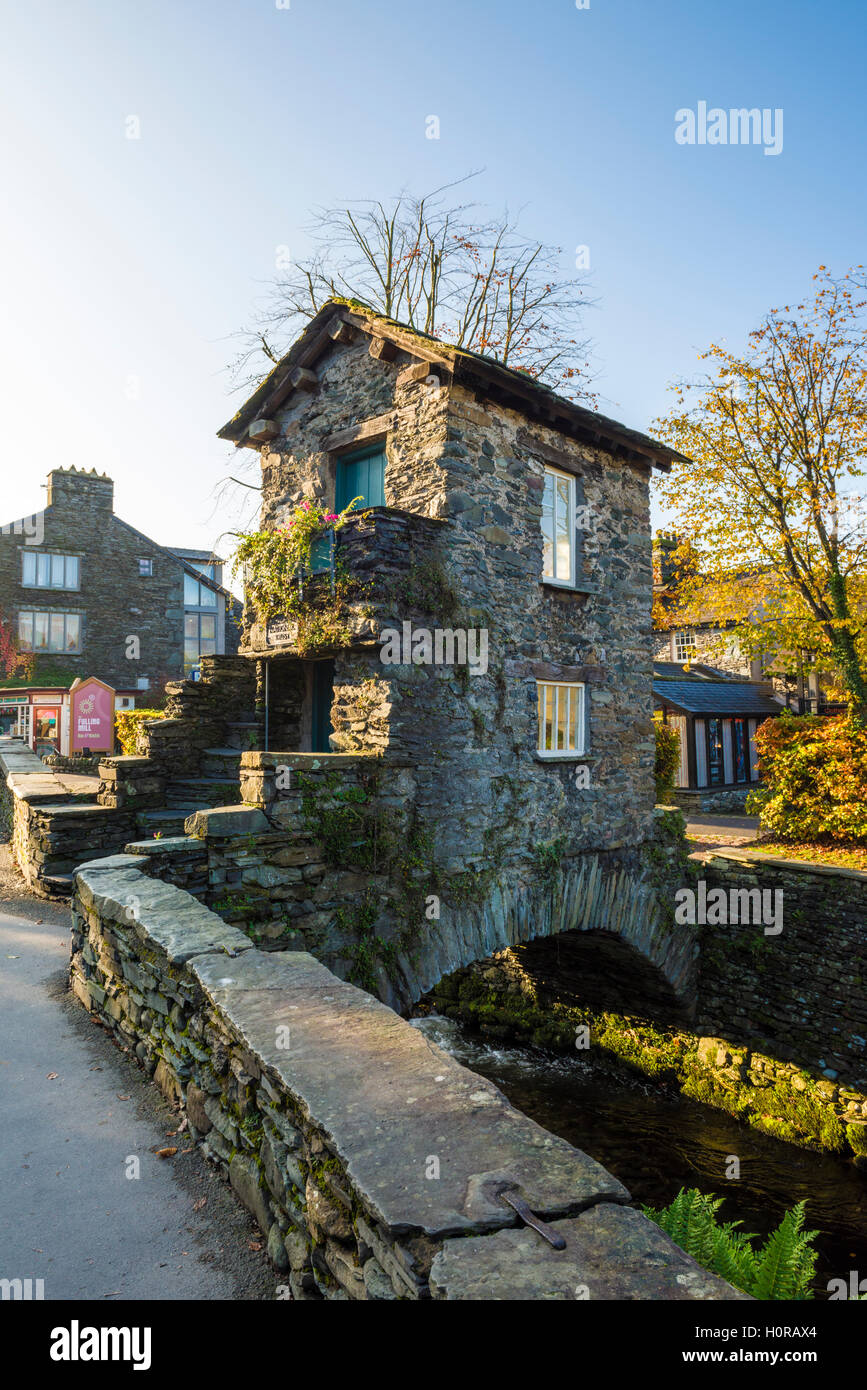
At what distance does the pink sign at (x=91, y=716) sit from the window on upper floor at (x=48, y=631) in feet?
29.9

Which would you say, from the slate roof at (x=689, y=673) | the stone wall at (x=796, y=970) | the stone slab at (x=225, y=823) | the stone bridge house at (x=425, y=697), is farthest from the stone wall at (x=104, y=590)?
the stone slab at (x=225, y=823)

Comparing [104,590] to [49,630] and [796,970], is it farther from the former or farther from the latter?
[796,970]

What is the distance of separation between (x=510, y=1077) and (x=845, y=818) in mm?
7303

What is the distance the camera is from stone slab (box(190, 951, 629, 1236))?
7.63 ft

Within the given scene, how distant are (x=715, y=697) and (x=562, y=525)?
1630 cm

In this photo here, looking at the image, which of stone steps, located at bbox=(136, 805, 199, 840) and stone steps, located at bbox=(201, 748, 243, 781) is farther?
stone steps, located at bbox=(201, 748, 243, 781)

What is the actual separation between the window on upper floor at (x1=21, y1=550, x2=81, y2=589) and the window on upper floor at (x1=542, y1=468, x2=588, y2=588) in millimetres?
20126

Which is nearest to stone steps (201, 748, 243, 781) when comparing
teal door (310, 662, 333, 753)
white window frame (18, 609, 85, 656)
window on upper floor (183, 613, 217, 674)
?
teal door (310, 662, 333, 753)

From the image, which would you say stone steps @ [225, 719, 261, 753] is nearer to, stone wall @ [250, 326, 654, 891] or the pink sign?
stone wall @ [250, 326, 654, 891]

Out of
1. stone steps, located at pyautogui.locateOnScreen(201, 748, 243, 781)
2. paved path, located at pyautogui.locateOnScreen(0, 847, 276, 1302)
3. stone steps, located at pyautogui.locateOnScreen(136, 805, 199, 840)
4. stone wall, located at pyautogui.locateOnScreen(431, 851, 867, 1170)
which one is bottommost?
stone wall, located at pyautogui.locateOnScreen(431, 851, 867, 1170)

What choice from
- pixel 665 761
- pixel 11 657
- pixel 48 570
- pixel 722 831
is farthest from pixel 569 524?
pixel 48 570

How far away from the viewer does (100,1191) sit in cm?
332
